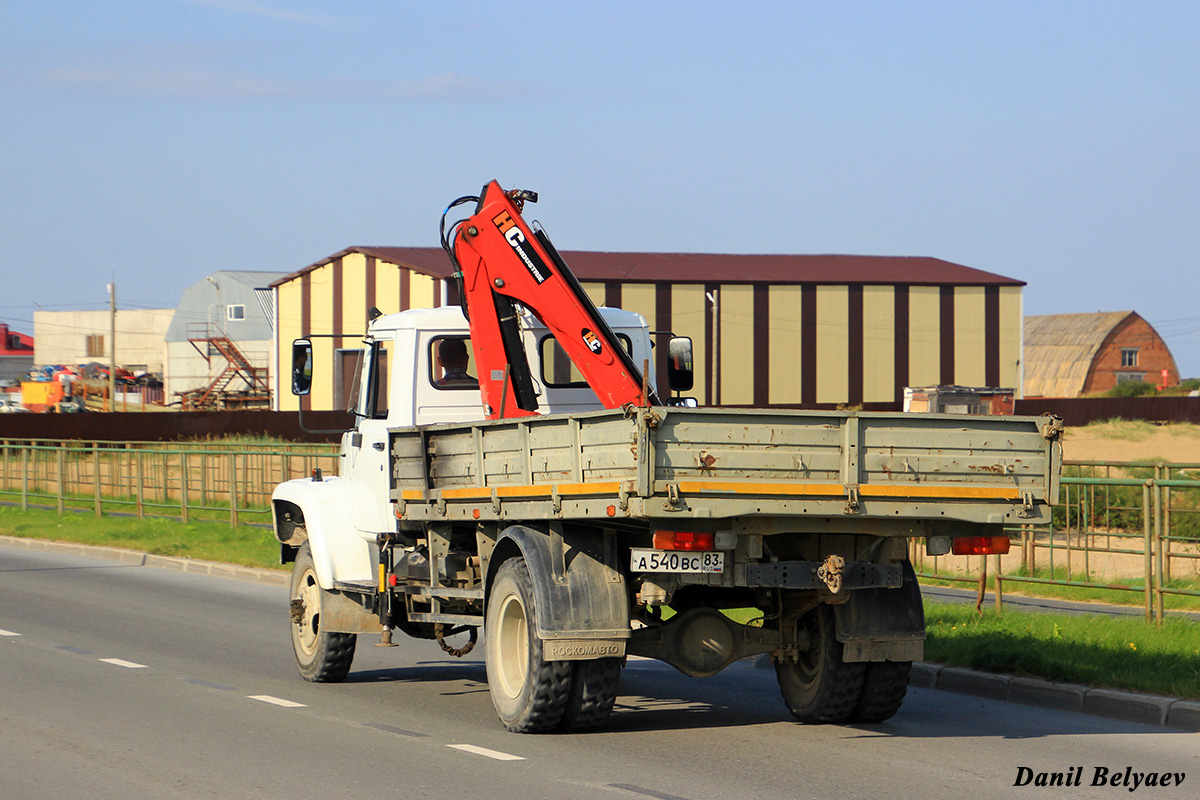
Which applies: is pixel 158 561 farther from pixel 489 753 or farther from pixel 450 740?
pixel 489 753

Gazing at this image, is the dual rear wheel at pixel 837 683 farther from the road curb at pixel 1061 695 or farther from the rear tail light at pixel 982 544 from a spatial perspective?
the road curb at pixel 1061 695

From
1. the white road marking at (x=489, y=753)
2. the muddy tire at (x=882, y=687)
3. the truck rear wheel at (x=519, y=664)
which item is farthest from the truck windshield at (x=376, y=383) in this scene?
the muddy tire at (x=882, y=687)

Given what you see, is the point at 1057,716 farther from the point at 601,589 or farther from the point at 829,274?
the point at 829,274

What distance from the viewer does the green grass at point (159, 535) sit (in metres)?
20.4

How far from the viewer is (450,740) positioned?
8.17 metres

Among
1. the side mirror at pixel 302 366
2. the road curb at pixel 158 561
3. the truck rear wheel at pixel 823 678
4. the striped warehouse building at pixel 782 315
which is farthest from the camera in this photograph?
the striped warehouse building at pixel 782 315

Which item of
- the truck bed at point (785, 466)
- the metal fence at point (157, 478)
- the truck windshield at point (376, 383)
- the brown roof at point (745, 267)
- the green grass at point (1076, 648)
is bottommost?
the green grass at point (1076, 648)

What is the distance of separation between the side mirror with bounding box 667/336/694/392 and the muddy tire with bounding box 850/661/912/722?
2662 millimetres

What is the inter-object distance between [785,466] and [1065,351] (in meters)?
98.7

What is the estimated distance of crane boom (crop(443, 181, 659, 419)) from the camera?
10039mm

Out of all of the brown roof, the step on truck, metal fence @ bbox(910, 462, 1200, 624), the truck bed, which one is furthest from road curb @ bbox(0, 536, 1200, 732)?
the brown roof

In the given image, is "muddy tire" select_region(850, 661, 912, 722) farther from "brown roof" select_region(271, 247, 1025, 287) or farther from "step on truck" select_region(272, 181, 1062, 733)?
"brown roof" select_region(271, 247, 1025, 287)

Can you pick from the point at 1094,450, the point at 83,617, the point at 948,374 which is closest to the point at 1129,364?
the point at 948,374

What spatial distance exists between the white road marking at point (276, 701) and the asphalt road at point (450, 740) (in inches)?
0.8
